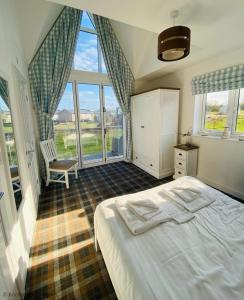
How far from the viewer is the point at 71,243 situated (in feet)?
5.68

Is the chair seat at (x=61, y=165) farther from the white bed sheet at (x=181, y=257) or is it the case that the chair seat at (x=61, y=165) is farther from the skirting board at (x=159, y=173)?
the white bed sheet at (x=181, y=257)

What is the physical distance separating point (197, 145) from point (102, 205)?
7.72ft

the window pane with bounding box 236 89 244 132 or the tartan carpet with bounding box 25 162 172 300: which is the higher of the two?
the window pane with bounding box 236 89 244 132

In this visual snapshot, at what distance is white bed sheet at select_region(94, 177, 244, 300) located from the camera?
753 mm

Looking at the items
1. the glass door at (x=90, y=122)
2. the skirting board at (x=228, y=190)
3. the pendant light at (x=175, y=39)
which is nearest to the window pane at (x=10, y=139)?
the pendant light at (x=175, y=39)

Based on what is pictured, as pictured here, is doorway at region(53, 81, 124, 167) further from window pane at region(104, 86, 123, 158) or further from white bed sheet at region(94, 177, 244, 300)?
white bed sheet at region(94, 177, 244, 300)

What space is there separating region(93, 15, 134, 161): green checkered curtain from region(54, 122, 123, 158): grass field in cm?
71

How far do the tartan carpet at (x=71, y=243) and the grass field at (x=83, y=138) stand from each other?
903mm

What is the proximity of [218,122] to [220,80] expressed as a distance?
27.5 inches

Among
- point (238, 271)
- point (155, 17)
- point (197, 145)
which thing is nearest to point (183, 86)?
point (197, 145)

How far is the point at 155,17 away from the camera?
1.56m

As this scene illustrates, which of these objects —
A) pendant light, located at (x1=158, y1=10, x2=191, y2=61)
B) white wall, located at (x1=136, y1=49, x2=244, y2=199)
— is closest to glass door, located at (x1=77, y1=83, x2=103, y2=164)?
white wall, located at (x1=136, y1=49, x2=244, y2=199)

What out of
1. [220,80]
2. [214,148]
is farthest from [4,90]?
[214,148]

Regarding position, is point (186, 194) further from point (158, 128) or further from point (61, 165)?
point (61, 165)
